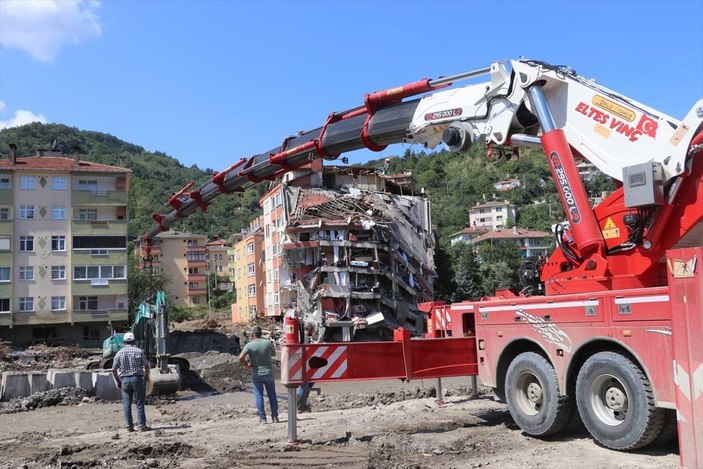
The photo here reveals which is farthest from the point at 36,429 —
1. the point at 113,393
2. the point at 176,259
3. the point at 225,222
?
the point at 225,222

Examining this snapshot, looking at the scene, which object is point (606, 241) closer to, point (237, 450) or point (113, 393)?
point (237, 450)

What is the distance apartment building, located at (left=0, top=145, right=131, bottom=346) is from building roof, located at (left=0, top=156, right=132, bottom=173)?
7 centimetres

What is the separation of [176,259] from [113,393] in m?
91.1

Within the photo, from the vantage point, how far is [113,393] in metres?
18.0

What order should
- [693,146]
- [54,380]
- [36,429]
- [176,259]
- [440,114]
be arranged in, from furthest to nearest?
[176,259] < [54,380] < [36,429] < [440,114] < [693,146]

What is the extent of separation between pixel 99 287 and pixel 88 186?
741 centimetres

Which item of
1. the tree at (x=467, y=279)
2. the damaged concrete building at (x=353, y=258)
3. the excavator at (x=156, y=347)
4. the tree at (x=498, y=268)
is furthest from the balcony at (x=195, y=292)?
the excavator at (x=156, y=347)

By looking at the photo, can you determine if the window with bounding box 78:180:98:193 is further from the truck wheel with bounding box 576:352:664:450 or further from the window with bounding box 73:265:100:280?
the truck wheel with bounding box 576:352:664:450

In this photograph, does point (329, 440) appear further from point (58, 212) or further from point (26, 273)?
point (58, 212)

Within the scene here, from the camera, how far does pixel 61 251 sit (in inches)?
1853

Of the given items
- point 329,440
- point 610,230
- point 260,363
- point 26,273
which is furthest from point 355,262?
point 26,273

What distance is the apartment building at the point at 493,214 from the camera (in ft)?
436

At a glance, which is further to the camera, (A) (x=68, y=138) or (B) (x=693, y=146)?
(A) (x=68, y=138)

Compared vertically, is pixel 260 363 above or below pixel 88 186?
below
